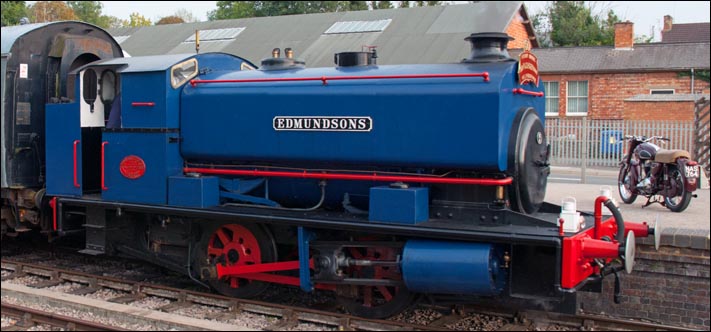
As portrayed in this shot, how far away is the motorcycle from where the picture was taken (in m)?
9.98

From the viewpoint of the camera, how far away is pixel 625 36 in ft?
95.5

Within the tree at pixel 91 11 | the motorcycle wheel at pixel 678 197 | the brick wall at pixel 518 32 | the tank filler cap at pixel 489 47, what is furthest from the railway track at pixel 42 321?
the tree at pixel 91 11

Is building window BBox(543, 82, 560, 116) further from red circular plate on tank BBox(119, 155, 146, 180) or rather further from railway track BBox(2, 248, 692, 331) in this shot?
red circular plate on tank BBox(119, 155, 146, 180)

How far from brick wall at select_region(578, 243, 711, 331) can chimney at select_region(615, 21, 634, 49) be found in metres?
23.4

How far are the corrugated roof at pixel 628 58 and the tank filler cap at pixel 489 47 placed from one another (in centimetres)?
2240

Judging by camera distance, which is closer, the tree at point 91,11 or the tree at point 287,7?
the tree at point 287,7

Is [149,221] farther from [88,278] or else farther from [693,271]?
[693,271]

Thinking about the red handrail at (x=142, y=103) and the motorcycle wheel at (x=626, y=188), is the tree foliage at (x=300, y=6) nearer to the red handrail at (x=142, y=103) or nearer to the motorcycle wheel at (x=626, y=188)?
the motorcycle wheel at (x=626, y=188)

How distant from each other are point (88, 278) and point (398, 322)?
4252 millimetres

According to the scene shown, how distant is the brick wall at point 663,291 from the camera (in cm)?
767

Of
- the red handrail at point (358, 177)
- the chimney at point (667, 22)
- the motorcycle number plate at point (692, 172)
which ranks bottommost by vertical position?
the motorcycle number plate at point (692, 172)

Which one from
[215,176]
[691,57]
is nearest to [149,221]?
[215,176]

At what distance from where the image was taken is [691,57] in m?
27.1

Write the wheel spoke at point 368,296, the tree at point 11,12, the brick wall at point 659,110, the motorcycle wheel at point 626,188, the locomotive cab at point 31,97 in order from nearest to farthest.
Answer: the wheel spoke at point 368,296 → the locomotive cab at point 31,97 → the motorcycle wheel at point 626,188 → the brick wall at point 659,110 → the tree at point 11,12
